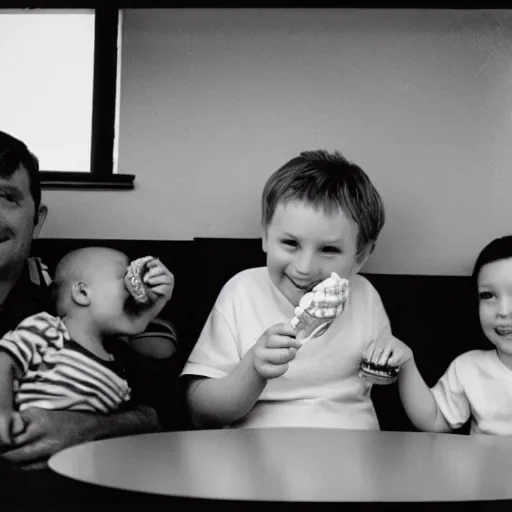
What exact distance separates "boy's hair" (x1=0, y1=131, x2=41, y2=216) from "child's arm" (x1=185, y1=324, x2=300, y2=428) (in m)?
0.47

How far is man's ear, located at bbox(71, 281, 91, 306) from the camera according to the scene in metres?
1.55

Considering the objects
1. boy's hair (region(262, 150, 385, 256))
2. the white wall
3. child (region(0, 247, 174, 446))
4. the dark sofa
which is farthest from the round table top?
the white wall

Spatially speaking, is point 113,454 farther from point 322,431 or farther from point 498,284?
point 498,284

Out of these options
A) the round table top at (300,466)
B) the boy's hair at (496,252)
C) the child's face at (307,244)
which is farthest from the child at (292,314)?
the round table top at (300,466)

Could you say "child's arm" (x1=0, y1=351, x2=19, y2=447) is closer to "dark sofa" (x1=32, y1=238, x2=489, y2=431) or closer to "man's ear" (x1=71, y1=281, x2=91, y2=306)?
"man's ear" (x1=71, y1=281, x2=91, y2=306)

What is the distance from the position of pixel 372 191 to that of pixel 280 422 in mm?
463

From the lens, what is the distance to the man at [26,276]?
4.68 feet

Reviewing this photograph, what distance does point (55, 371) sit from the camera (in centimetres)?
143

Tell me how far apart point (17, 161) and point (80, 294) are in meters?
0.29

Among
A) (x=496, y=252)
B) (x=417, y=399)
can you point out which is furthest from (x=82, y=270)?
(x=496, y=252)

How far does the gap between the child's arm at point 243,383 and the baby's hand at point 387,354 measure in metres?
0.15

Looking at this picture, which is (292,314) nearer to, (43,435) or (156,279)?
(156,279)

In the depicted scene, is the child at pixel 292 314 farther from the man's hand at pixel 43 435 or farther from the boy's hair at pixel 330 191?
the man's hand at pixel 43 435
